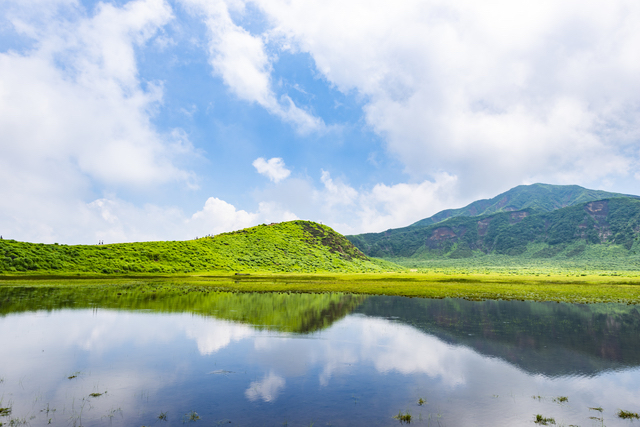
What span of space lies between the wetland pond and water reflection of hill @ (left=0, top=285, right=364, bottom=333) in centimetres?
53

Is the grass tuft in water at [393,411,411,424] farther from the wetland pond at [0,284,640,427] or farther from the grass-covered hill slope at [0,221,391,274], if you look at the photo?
the grass-covered hill slope at [0,221,391,274]

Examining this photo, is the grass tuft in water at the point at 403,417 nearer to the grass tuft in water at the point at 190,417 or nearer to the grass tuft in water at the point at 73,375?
the grass tuft in water at the point at 190,417

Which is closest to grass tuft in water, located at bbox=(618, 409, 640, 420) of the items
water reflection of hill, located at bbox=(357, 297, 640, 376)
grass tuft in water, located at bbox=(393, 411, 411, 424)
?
water reflection of hill, located at bbox=(357, 297, 640, 376)

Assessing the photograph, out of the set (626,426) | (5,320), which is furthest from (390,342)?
(5,320)

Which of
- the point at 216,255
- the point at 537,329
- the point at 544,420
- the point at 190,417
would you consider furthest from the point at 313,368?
the point at 216,255

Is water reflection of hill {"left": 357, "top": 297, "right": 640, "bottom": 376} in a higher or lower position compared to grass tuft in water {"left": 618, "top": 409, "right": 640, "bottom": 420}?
higher

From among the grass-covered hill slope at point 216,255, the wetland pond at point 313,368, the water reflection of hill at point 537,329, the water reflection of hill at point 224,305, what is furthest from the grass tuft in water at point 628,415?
the grass-covered hill slope at point 216,255

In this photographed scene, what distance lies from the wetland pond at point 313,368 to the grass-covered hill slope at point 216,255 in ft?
193

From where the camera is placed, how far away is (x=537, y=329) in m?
27.8

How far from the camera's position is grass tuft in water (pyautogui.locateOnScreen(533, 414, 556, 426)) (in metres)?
12.1

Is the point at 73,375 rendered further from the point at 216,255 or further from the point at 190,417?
the point at 216,255

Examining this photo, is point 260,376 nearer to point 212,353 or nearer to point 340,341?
point 212,353

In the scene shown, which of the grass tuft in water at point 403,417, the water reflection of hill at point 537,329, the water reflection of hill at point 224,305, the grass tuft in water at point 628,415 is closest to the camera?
the grass tuft in water at point 403,417

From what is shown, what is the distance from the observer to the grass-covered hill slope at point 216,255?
82.6 metres
